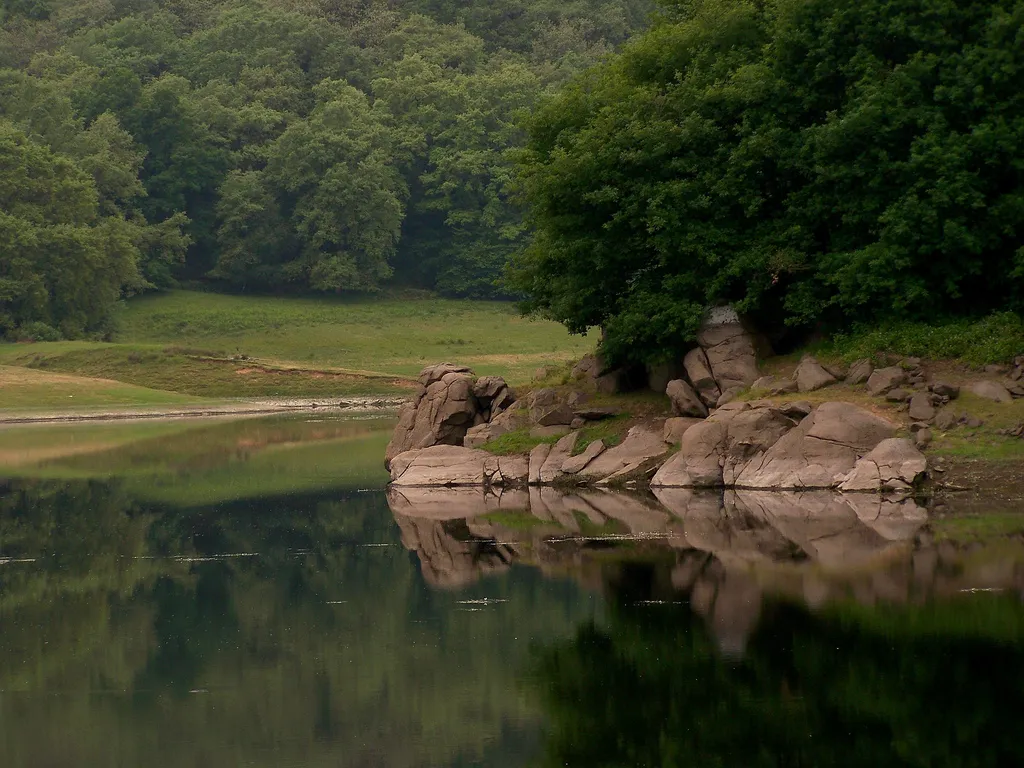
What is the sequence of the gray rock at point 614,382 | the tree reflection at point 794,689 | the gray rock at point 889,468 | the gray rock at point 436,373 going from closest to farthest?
the tree reflection at point 794,689
the gray rock at point 889,468
the gray rock at point 614,382
the gray rock at point 436,373

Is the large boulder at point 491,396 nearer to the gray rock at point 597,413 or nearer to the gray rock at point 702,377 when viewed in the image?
the gray rock at point 597,413

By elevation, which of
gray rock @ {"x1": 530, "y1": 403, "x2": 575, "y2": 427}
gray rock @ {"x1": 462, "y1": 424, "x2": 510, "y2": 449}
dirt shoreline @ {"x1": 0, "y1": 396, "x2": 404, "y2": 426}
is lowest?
dirt shoreline @ {"x1": 0, "y1": 396, "x2": 404, "y2": 426}

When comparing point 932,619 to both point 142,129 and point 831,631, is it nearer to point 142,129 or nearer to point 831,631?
point 831,631

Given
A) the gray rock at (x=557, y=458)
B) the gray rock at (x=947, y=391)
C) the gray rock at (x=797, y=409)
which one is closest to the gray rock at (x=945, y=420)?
the gray rock at (x=947, y=391)

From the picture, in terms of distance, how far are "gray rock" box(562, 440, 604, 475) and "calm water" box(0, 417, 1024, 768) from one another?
7.58 feet

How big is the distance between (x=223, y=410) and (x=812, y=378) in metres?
44.7

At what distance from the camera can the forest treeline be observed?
104812 mm

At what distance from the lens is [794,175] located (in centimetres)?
4006

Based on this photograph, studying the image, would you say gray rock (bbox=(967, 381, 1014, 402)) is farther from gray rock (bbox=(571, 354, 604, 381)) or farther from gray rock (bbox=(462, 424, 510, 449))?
gray rock (bbox=(462, 424, 510, 449))

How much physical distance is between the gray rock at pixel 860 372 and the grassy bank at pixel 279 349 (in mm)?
44626

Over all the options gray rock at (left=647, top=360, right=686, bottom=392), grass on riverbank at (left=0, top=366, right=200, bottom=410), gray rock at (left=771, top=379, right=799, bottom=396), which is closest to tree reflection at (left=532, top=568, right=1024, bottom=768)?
gray rock at (left=771, top=379, right=799, bottom=396)

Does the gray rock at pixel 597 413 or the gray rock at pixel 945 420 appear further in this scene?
the gray rock at pixel 597 413

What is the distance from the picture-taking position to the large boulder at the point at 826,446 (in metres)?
33.5

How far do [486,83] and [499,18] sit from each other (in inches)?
1369
